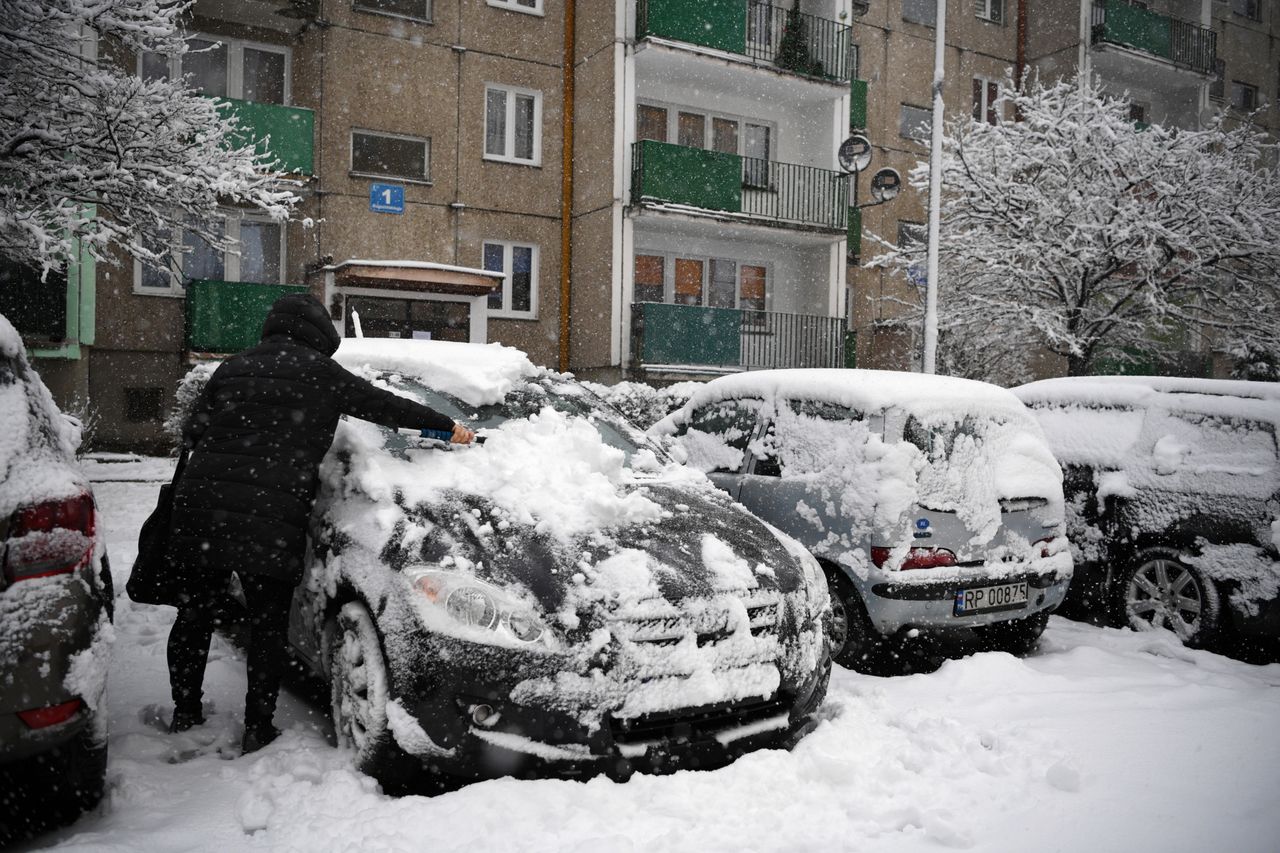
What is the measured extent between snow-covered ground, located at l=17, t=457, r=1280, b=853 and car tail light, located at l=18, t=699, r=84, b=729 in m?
0.43

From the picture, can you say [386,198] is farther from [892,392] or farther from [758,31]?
[892,392]

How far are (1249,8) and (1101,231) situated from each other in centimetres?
1890

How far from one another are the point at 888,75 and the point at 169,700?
22208mm

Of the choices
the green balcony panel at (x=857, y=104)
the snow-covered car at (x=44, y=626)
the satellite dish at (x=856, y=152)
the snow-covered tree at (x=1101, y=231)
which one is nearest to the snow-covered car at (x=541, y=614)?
the snow-covered car at (x=44, y=626)

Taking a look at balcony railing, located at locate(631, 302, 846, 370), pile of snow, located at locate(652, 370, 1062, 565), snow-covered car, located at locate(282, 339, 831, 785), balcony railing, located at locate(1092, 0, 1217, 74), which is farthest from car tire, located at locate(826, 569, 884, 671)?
balcony railing, located at locate(1092, 0, 1217, 74)

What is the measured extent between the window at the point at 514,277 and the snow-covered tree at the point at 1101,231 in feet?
23.9

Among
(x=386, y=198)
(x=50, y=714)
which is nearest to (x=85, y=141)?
(x=386, y=198)

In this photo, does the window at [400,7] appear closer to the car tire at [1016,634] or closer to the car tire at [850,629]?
the car tire at [850,629]

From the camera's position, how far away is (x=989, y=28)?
2436 cm

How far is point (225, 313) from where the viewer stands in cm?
1505

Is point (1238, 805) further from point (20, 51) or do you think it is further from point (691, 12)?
point (691, 12)

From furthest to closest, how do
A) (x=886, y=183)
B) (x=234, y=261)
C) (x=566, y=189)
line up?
(x=566, y=189) < (x=234, y=261) < (x=886, y=183)

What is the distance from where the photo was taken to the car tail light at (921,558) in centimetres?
509

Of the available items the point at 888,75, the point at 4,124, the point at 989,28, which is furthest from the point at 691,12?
the point at 4,124
